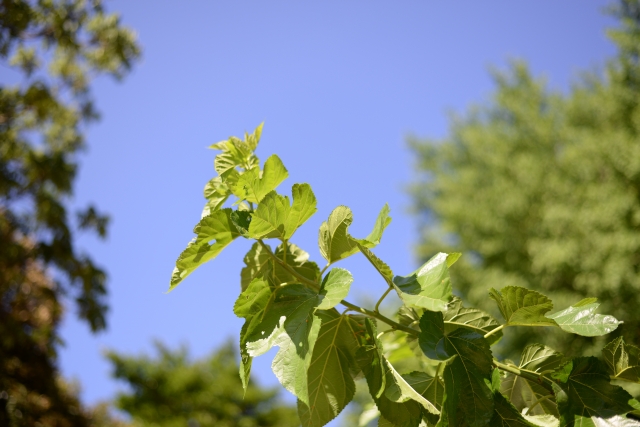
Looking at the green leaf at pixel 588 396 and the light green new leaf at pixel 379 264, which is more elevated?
the light green new leaf at pixel 379 264

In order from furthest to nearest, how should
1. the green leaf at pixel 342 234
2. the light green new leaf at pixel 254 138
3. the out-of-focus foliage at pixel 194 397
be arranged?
the out-of-focus foliage at pixel 194 397
the light green new leaf at pixel 254 138
the green leaf at pixel 342 234

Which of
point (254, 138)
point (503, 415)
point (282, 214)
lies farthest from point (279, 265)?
point (503, 415)

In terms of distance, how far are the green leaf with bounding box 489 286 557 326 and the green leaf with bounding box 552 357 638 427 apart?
0.16ft

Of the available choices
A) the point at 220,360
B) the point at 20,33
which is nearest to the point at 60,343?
the point at 20,33

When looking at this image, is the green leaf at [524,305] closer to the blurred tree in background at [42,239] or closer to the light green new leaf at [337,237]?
the light green new leaf at [337,237]

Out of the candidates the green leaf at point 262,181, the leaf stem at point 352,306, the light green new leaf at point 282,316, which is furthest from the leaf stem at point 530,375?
the green leaf at point 262,181

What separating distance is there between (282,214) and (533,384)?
34 cm

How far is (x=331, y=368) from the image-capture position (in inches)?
22.0

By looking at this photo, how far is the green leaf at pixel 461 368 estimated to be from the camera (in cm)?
46

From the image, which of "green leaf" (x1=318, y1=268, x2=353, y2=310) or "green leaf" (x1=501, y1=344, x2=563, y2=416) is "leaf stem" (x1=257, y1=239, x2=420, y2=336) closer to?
"green leaf" (x1=318, y1=268, x2=353, y2=310)

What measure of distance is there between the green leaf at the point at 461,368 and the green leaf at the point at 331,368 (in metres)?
0.10

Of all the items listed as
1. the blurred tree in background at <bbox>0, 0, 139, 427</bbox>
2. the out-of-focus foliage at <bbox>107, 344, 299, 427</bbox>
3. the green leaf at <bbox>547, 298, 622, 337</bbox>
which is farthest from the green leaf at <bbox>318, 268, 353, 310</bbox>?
the out-of-focus foliage at <bbox>107, 344, 299, 427</bbox>

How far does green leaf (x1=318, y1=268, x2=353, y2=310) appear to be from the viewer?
0.46m

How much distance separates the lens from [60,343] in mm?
5602
